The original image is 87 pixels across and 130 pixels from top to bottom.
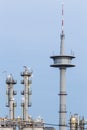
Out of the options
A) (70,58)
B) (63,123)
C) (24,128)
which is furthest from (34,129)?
(70,58)

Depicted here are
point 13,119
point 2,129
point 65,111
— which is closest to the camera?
point 2,129

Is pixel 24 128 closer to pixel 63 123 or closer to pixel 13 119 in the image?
pixel 13 119

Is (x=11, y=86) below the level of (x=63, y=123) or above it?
above

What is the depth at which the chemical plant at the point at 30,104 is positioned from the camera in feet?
265

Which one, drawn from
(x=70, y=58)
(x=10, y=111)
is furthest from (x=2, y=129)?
(x=70, y=58)

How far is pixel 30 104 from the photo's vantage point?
291ft

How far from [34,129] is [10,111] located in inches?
391

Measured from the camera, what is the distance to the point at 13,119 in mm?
82562

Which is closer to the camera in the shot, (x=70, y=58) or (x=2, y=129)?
(x=2, y=129)

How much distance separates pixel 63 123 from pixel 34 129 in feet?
28.9

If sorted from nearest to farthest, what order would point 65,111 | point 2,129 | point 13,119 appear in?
point 2,129, point 13,119, point 65,111

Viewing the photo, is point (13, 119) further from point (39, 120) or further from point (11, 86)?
point (11, 86)

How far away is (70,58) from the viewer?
3629 inches

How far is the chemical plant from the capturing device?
80675 millimetres
